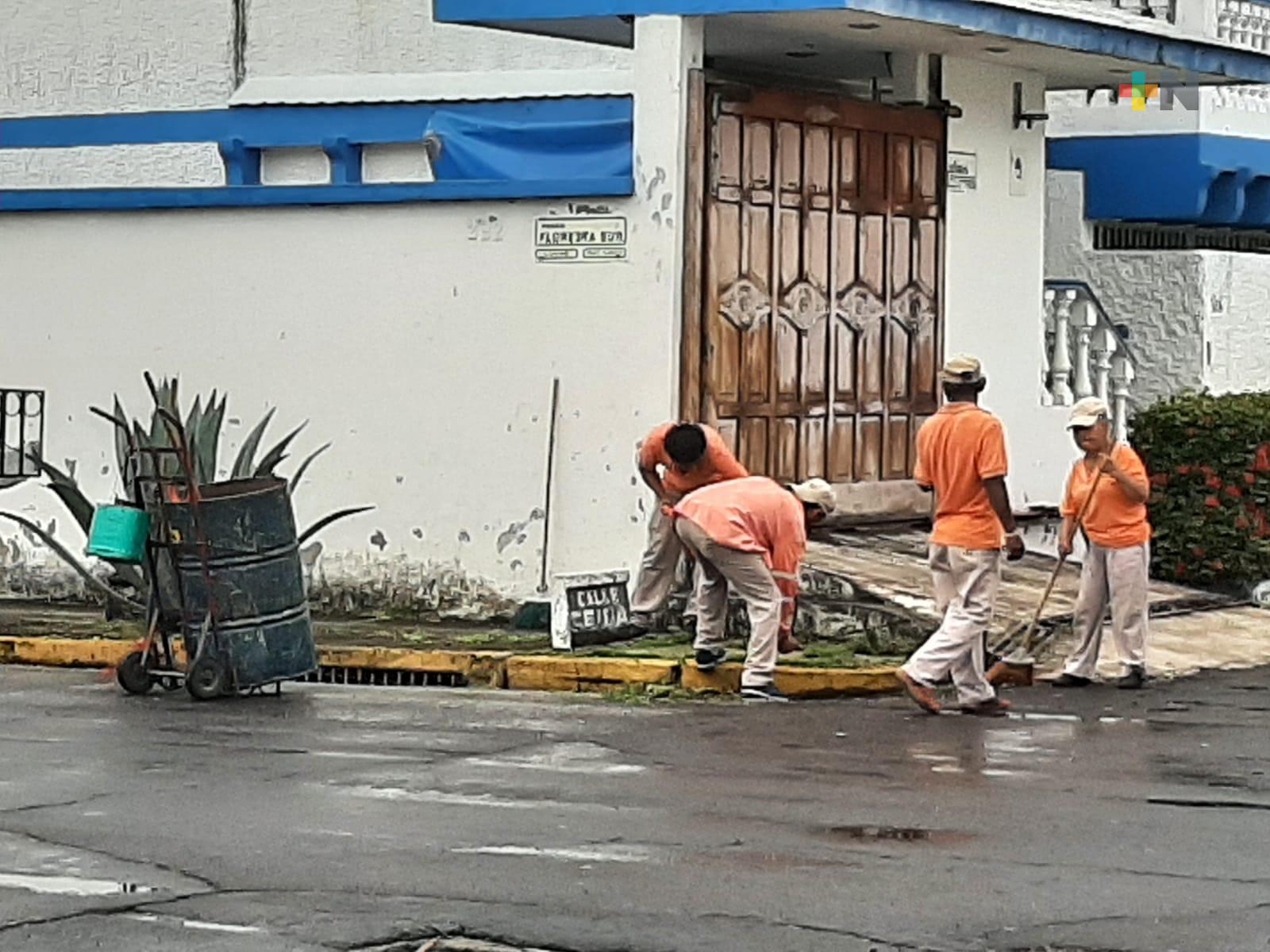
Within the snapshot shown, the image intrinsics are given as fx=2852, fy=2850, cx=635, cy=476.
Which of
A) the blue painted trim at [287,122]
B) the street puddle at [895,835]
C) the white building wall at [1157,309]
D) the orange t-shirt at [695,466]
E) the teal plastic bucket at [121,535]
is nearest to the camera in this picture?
the street puddle at [895,835]

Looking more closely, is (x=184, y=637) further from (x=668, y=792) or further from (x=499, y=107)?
(x=499, y=107)

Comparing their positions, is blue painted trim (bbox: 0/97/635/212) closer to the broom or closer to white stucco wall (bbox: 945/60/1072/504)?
white stucco wall (bbox: 945/60/1072/504)

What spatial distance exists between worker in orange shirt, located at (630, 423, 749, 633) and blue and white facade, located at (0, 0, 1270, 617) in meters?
0.61

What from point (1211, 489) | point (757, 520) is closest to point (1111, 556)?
point (757, 520)

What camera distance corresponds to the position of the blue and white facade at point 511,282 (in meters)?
16.9

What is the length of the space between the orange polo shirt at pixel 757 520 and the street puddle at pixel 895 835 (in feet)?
14.3

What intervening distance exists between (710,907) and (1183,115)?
14515mm

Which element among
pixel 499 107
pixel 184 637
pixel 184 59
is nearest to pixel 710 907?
pixel 184 637

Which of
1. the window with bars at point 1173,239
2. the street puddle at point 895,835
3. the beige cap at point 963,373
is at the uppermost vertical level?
the window with bars at point 1173,239

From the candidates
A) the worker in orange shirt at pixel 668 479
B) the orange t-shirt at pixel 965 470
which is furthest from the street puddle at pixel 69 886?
the worker in orange shirt at pixel 668 479

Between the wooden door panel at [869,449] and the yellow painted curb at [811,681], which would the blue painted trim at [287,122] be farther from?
the yellow painted curb at [811,681]

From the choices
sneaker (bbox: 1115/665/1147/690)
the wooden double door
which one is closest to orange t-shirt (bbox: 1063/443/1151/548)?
sneaker (bbox: 1115/665/1147/690)

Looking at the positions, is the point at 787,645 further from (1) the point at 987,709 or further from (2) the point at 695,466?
(1) the point at 987,709

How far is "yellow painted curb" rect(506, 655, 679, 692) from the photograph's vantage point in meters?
15.1
